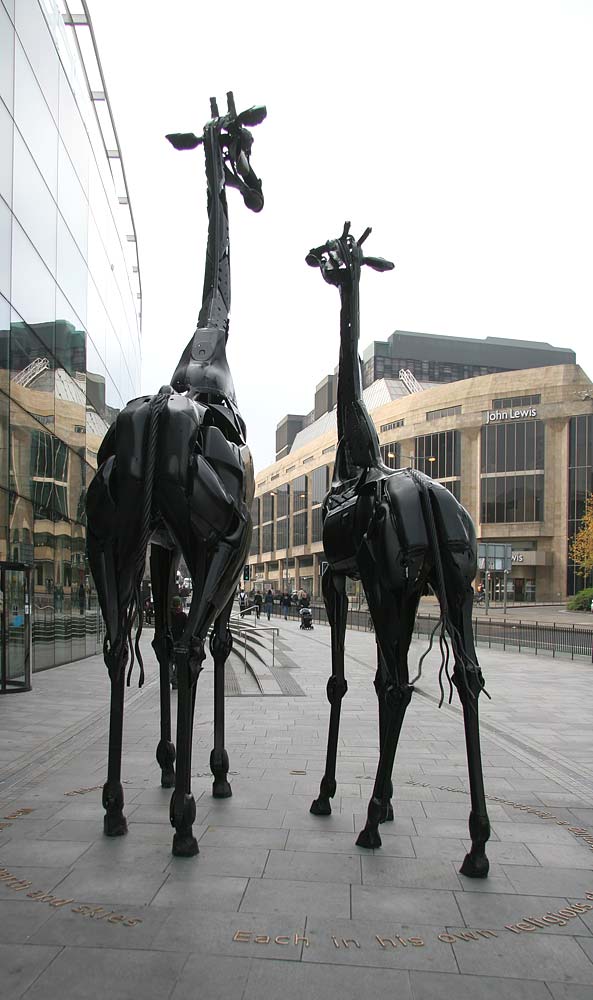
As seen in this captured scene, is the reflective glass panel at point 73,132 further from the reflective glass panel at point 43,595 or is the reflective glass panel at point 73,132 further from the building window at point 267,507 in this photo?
the building window at point 267,507

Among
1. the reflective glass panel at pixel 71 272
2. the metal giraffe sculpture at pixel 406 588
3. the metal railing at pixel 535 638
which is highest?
the reflective glass panel at pixel 71 272

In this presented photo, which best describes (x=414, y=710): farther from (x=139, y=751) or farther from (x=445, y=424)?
(x=445, y=424)

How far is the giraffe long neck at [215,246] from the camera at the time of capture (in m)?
7.14

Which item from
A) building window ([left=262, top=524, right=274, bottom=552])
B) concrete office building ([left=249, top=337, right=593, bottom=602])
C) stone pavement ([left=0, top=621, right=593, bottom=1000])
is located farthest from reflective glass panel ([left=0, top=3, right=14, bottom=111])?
building window ([left=262, top=524, right=274, bottom=552])

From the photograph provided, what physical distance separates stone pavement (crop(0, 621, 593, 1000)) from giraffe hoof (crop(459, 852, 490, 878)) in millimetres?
58

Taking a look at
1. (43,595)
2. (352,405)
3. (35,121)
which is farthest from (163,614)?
(35,121)

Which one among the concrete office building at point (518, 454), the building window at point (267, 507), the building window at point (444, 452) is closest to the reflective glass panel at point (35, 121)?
the concrete office building at point (518, 454)

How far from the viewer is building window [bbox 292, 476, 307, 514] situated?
96125 millimetres

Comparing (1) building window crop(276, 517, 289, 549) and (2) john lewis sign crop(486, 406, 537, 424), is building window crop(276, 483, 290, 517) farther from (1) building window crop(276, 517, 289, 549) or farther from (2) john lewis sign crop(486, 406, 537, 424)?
(2) john lewis sign crop(486, 406, 537, 424)

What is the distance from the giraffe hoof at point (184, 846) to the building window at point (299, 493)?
89.9 metres

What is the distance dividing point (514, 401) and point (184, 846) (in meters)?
67.4

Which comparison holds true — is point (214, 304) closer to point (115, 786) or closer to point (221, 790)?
point (115, 786)

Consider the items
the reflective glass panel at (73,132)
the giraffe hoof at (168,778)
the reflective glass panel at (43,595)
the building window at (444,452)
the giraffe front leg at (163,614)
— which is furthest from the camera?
the building window at (444,452)

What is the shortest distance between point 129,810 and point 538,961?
3680mm
